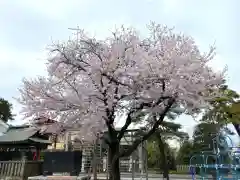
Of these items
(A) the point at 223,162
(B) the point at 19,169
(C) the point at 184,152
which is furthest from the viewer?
(C) the point at 184,152

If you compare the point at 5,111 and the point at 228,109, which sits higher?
the point at 5,111

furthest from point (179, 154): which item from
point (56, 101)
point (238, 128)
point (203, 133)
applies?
point (56, 101)

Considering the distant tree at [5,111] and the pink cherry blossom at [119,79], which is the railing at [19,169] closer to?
the pink cherry blossom at [119,79]

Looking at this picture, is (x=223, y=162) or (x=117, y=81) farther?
(x=223, y=162)

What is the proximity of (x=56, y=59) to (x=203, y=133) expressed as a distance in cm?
1524

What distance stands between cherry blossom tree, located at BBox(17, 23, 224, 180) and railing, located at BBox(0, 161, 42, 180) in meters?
3.28

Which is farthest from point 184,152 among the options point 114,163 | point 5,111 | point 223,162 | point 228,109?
point 5,111

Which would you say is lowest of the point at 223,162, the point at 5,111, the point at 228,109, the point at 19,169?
the point at 19,169

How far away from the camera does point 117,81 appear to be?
7586 mm

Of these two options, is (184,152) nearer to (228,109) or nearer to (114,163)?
(228,109)

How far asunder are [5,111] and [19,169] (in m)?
25.1

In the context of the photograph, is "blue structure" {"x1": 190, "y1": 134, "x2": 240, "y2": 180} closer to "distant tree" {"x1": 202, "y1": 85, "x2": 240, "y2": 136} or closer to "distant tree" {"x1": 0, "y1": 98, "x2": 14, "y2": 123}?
"distant tree" {"x1": 202, "y1": 85, "x2": 240, "y2": 136}

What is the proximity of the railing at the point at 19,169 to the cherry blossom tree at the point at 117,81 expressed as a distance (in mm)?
3280

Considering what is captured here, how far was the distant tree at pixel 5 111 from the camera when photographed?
110ft
